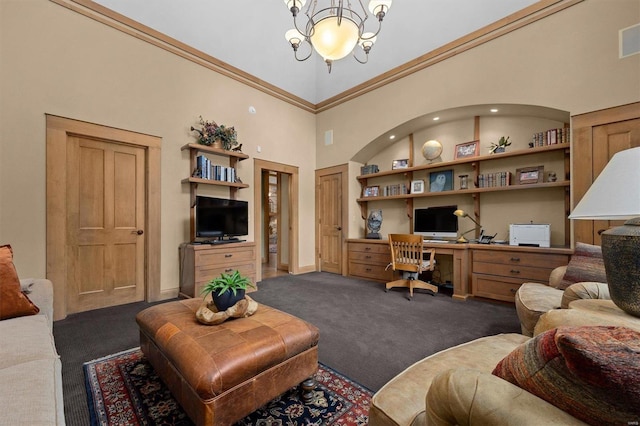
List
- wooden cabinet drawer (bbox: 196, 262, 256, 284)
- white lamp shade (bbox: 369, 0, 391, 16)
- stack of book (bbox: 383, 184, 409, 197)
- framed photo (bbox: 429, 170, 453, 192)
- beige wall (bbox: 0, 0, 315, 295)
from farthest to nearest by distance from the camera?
1. stack of book (bbox: 383, 184, 409, 197)
2. framed photo (bbox: 429, 170, 453, 192)
3. wooden cabinet drawer (bbox: 196, 262, 256, 284)
4. beige wall (bbox: 0, 0, 315, 295)
5. white lamp shade (bbox: 369, 0, 391, 16)

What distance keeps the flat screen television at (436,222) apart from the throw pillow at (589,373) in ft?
12.5

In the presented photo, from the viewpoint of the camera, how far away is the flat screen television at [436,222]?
4148 millimetres

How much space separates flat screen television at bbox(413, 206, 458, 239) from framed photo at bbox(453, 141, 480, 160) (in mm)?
847

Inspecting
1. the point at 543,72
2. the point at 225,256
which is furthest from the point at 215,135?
the point at 543,72

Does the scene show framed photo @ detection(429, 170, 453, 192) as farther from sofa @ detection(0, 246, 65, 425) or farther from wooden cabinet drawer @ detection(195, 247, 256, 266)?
sofa @ detection(0, 246, 65, 425)

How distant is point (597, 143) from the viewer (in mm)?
2885

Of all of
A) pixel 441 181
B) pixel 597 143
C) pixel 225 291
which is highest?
pixel 597 143

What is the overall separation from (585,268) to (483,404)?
229 cm

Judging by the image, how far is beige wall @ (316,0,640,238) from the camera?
278 cm

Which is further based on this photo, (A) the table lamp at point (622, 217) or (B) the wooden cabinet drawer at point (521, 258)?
(B) the wooden cabinet drawer at point (521, 258)

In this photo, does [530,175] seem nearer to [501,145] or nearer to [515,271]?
[501,145]

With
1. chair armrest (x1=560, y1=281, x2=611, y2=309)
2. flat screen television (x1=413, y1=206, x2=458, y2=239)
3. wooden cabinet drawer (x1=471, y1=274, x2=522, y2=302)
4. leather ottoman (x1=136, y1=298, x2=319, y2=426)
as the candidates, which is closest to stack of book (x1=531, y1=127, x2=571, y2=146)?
flat screen television (x1=413, y1=206, x2=458, y2=239)

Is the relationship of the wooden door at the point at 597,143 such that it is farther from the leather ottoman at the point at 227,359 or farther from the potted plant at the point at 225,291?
the potted plant at the point at 225,291

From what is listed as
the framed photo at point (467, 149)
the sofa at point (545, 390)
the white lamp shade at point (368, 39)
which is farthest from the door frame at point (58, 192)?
the framed photo at point (467, 149)
